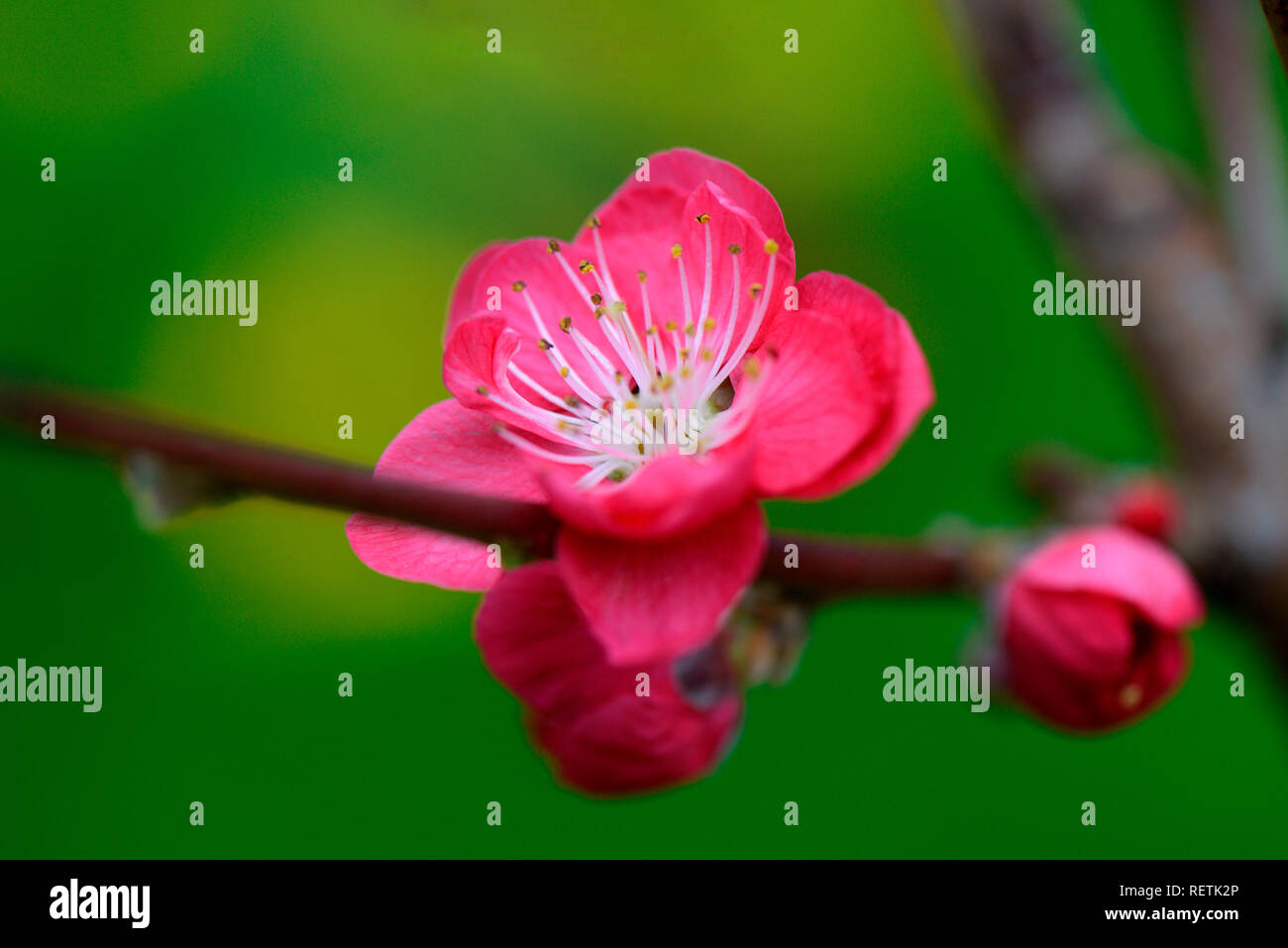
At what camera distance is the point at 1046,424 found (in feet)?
5.85

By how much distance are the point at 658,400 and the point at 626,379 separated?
0.08ft

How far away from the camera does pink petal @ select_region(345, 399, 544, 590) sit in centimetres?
63

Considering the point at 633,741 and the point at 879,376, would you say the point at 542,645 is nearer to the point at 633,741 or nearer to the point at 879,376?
the point at 633,741

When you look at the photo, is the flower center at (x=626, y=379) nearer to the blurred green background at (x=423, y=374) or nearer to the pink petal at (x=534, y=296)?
the pink petal at (x=534, y=296)

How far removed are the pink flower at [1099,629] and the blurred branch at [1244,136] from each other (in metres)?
0.40

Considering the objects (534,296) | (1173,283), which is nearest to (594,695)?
(534,296)

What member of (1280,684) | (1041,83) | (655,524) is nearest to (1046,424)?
(1041,83)

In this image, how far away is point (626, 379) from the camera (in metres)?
0.74

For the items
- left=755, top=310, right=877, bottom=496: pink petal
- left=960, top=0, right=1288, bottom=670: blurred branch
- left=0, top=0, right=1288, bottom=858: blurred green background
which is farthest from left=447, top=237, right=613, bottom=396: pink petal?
left=0, top=0, right=1288, bottom=858: blurred green background

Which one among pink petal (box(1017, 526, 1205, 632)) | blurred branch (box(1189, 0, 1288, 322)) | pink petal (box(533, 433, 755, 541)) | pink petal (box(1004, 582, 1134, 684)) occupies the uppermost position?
blurred branch (box(1189, 0, 1288, 322))

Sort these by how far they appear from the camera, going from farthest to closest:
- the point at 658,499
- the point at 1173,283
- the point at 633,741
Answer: the point at 1173,283, the point at 633,741, the point at 658,499

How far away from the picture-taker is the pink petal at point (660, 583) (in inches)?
21.8

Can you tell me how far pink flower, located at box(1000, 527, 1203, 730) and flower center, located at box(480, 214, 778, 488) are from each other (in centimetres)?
21

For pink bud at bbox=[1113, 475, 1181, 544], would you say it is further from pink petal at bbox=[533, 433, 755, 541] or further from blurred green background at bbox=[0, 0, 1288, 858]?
blurred green background at bbox=[0, 0, 1288, 858]
